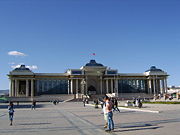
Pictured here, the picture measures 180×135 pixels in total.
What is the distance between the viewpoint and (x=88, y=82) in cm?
10344

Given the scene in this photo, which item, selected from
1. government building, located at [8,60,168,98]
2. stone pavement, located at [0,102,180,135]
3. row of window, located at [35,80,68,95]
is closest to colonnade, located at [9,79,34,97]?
government building, located at [8,60,168,98]

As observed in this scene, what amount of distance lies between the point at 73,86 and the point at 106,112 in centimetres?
8821

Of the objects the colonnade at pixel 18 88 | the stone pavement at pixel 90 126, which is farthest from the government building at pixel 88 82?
A: the stone pavement at pixel 90 126

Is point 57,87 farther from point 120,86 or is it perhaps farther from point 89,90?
point 120,86

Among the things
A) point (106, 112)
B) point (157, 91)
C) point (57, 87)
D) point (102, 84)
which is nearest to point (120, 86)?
point (102, 84)

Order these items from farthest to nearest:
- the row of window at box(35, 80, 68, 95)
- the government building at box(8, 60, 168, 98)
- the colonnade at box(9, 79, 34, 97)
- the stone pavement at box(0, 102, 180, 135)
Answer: the row of window at box(35, 80, 68, 95) < the government building at box(8, 60, 168, 98) < the colonnade at box(9, 79, 34, 97) < the stone pavement at box(0, 102, 180, 135)

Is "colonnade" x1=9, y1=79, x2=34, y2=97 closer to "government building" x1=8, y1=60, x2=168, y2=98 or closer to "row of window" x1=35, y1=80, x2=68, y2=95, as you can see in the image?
"government building" x1=8, y1=60, x2=168, y2=98

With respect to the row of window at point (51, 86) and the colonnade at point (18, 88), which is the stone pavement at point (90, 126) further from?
the row of window at point (51, 86)

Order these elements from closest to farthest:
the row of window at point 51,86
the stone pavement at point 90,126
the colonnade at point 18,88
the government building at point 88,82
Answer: the stone pavement at point 90,126, the colonnade at point 18,88, the government building at point 88,82, the row of window at point 51,86

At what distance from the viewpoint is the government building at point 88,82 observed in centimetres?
9638

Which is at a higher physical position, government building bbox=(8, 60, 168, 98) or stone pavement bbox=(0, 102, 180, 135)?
government building bbox=(8, 60, 168, 98)

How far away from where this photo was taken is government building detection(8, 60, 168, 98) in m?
96.4

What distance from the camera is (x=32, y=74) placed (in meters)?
96.8

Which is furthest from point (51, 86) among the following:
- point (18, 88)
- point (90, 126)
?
point (90, 126)
